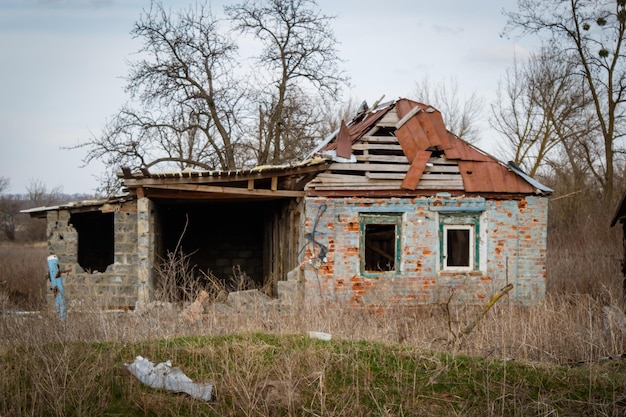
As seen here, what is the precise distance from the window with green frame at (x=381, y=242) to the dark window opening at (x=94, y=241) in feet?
21.0

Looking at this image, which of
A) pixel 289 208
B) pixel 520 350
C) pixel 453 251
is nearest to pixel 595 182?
pixel 453 251

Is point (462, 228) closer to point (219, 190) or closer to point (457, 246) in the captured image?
point (457, 246)

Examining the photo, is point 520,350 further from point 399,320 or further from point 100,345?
point 100,345

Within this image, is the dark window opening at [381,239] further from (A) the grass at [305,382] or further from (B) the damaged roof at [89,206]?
(A) the grass at [305,382]

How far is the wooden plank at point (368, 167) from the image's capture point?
12.1m

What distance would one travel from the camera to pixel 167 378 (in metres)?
5.77

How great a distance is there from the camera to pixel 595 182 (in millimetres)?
25359

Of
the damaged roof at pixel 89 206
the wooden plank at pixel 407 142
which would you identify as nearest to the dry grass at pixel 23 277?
the damaged roof at pixel 89 206

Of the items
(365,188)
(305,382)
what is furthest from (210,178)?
(305,382)

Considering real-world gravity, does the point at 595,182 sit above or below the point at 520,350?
above

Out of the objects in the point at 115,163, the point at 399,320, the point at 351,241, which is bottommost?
the point at 399,320

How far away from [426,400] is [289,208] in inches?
307

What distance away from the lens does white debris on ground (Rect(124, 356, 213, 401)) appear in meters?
5.58

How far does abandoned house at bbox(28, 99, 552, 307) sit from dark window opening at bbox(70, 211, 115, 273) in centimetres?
288
